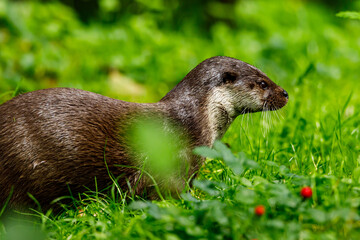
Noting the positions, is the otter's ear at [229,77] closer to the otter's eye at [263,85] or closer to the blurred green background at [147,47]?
the otter's eye at [263,85]

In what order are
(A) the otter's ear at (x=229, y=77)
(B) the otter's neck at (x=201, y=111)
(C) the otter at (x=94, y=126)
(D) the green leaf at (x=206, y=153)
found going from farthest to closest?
(A) the otter's ear at (x=229, y=77) → (B) the otter's neck at (x=201, y=111) → (C) the otter at (x=94, y=126) → (D) the green leaf at (x=206, y=153)

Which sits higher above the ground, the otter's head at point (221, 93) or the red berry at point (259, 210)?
the otter's head at point (221, 93)

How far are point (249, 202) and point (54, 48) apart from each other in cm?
494

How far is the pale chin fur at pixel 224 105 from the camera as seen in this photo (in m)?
3.55

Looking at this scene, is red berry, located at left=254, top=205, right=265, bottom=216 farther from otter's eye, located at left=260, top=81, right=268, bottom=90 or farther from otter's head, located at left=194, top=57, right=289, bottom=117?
otter's eye, located at left=260, top=81, right=268, bottom=90

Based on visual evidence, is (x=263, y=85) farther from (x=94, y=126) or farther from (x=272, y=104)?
(x=94, y=126)

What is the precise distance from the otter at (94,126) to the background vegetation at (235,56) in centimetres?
18

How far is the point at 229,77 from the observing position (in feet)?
11.9

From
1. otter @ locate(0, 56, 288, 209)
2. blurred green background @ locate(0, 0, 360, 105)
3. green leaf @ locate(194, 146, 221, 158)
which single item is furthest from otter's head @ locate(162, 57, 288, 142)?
blurred green background @ locate(0, 0, 360, 105)

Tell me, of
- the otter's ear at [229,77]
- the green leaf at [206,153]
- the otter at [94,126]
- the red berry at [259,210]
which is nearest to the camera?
the red berry at [259,210]

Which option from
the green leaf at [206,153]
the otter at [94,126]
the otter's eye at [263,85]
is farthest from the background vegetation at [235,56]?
the otter's eye at [263,85]

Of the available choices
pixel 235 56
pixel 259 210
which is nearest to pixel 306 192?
pixel 259 210

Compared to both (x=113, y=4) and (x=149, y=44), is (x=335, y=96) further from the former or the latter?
(x=113, y=4)

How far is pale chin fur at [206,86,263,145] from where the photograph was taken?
11.7 feet
